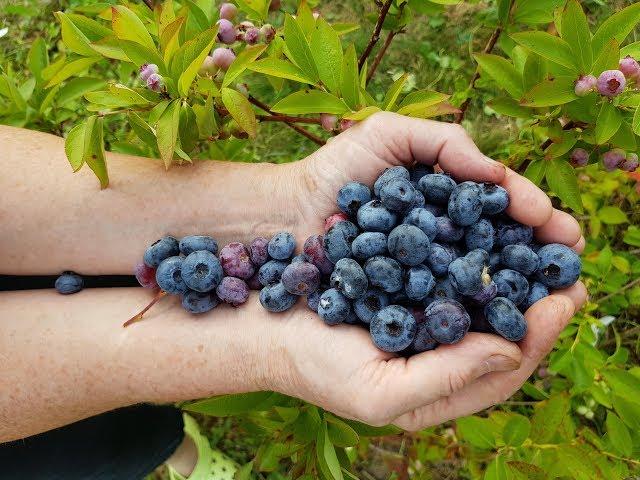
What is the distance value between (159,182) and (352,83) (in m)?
0.64

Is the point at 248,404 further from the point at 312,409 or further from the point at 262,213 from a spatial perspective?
the point at 262,213

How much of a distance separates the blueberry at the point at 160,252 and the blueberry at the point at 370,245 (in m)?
0.48

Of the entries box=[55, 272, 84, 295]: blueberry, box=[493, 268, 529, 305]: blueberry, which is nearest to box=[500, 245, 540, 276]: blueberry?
box=[493, 268, 529, 305]: blueberry

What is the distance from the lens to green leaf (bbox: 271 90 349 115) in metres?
1.22

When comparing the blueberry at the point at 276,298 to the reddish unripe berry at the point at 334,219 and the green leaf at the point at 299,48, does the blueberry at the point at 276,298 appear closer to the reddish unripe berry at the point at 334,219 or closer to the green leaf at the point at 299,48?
the reddish unripe berry at the point at 334,219

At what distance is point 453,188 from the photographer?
124 cm

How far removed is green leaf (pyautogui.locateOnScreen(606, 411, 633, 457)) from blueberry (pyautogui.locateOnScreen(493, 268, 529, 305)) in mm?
589

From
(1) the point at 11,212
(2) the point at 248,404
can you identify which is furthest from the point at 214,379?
(1) the point at 11,212

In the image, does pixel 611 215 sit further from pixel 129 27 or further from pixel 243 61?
pixel 129 27

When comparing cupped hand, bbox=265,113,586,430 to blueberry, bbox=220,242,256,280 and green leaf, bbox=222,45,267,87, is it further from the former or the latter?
green leaf, bbox=222,45,267,87

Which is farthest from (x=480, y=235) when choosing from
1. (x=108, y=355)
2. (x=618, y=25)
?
(x=108, y=355)

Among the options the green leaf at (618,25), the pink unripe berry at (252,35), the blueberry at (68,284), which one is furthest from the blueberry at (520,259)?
the blueberry at (68,284)

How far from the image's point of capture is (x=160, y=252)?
138 cm

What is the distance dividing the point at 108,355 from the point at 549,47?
49.8 inches
